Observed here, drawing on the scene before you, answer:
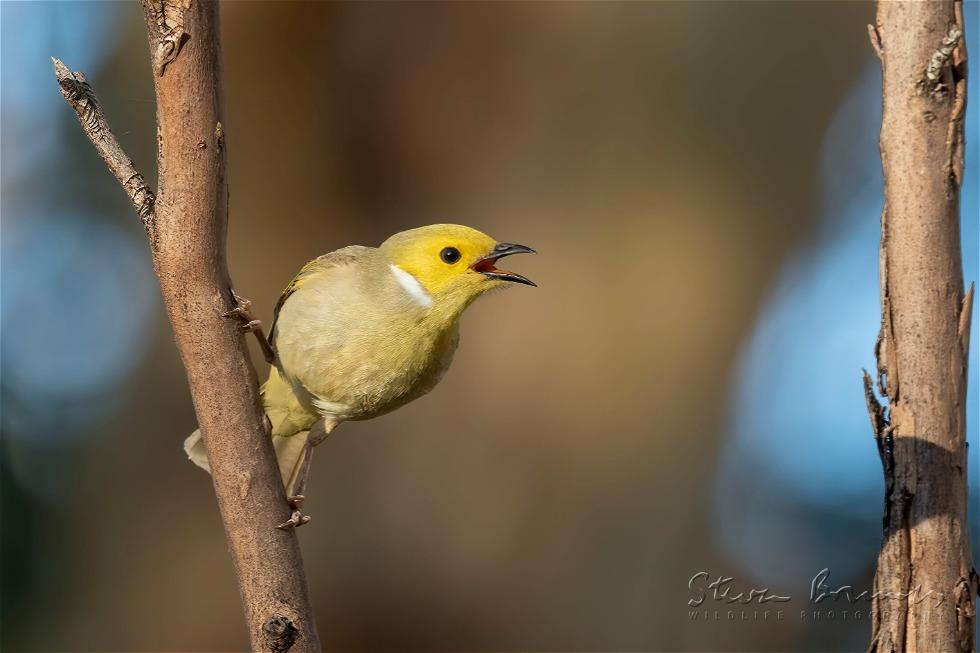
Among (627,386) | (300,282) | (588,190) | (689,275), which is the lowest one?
(300,282)

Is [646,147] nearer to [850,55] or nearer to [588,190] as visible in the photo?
[588,190]

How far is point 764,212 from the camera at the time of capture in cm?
1005

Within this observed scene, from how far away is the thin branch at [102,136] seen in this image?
9.74ft

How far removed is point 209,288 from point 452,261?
4.76ft

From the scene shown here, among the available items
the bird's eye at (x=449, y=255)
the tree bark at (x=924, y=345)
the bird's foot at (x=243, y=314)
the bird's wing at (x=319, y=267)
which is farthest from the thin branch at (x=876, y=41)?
the bird's wing at (x=319, y=267)

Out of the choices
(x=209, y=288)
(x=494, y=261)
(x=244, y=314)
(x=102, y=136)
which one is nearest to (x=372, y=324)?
(x=494, y=261)

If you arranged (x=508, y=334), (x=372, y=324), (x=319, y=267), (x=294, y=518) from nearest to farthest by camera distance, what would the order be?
(x=294, y=518) → (x=372, y=324) → (x=319, y=267) → (x=508, y=334)

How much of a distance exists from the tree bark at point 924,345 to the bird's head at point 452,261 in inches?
65.6

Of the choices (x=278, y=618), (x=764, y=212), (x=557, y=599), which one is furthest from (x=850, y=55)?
(x=278, y=618)

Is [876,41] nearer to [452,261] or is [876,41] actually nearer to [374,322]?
[452,261]

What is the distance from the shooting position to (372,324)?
3953 mm

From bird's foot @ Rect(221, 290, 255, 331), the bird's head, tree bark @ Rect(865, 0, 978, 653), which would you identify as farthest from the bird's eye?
tree bark @ Rect(865, 0, 978, 653)

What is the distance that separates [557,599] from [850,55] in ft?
20.3

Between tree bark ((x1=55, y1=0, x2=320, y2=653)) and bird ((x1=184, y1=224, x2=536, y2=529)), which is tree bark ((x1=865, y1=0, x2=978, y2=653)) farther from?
tree bark ((x1=55, y1=0, x2=320, y2=653))
